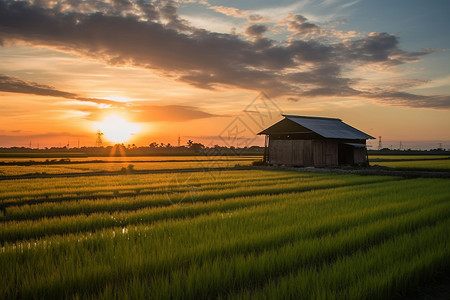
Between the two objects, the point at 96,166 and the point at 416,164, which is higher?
the point at 416,164

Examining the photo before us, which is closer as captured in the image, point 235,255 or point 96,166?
point 235,255

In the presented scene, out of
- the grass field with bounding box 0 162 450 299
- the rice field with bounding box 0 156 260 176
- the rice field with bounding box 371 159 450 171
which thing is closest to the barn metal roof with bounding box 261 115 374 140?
the rice field with bounding box 371 159 450 171

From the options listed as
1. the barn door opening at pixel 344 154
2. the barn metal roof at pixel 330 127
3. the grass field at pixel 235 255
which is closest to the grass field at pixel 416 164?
the barn door opening at pixel 344 154

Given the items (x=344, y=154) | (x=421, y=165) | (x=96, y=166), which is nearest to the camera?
(x=421, y=165)

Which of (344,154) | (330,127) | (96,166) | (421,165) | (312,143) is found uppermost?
(330,127)

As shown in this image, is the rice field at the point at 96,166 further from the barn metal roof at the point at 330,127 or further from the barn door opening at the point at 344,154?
the barn door opening at the point at 344,154

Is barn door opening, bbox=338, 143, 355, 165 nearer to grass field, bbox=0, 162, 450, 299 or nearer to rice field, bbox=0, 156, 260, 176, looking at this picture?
rice field, bbox=0, 156, 260, 176

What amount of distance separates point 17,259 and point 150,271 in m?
2.23

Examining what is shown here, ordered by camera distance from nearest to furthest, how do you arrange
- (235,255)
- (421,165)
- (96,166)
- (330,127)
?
(235,255), (421,165), (330,127), (96,166)

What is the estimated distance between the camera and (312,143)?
107ft

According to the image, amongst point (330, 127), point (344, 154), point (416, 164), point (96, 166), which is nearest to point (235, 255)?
point (330, 127)

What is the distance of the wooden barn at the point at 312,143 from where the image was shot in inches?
1292

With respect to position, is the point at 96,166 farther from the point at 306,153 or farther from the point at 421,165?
the point at 421,165

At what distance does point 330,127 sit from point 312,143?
545cm
